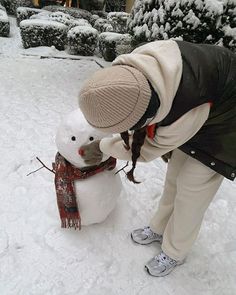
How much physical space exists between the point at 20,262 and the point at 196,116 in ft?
4.23

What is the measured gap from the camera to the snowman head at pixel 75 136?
5.50ft

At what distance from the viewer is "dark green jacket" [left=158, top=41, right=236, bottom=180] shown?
1.18m

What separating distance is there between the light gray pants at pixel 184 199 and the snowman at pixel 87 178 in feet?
1.12

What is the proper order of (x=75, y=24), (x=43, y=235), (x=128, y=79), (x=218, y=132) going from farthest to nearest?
(x=75, y=24), (x=43, y=235), (x=218, y=132), (x=128, y=79)

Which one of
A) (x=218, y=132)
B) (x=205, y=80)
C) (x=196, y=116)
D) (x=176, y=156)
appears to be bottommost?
(x=176, y=156)

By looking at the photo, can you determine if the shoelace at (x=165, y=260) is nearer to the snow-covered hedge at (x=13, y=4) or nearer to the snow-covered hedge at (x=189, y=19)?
the snow-covered hedge at (x=189, y=19)

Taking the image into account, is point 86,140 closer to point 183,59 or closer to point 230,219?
point 183,59

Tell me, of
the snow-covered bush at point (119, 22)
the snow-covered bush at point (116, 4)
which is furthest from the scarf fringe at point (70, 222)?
the snow-covered bush at point (116, 4)

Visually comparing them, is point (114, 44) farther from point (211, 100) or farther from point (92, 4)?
point (92, 4)

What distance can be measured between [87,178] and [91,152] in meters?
0.23

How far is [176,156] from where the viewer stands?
168cm

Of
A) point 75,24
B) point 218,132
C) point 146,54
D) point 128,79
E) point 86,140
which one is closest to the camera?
point 128,79

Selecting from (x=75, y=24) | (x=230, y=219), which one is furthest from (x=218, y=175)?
(x=75, y=24)

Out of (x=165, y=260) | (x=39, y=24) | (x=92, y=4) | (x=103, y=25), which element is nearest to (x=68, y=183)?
(x=165, y=260)
